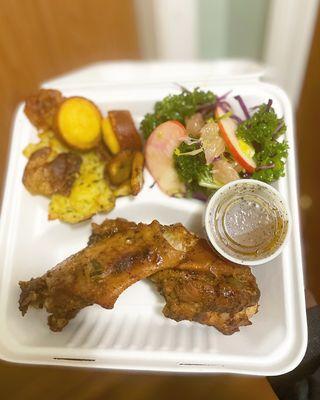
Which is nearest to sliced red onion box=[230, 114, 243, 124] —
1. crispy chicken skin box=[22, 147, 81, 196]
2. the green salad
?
the green salad

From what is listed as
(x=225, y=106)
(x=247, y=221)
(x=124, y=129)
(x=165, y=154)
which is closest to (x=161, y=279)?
(x=247, y=221)

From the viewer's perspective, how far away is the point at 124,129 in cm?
161

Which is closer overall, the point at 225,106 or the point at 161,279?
the point at 161,279

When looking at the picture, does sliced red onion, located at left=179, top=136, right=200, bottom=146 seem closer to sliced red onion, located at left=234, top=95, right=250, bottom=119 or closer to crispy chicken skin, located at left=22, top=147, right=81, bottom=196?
sliced red onion, located at left=234, top=95, right=250, bottom=119

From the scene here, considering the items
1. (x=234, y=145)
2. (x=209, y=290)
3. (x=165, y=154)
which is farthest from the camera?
(x=165, y=154)

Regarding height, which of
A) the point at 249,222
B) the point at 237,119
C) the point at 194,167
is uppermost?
the point at 237,119

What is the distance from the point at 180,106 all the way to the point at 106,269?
69cm

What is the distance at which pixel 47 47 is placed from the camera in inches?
91.6

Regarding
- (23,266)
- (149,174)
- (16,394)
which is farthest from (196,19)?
(16,394)

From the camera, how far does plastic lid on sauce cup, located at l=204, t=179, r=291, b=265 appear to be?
138 centimetres

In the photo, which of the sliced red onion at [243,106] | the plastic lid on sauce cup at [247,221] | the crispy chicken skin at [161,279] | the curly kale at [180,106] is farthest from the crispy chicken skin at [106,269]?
the sliced red onion at [243,106]

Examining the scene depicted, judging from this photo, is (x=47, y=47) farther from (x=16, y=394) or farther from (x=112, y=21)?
(x=16, y=394)

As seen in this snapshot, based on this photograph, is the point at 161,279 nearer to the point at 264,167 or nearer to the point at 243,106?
the point at 264,167

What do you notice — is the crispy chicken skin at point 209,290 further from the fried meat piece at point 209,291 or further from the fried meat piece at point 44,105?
the fried meat piece at point 44,105
